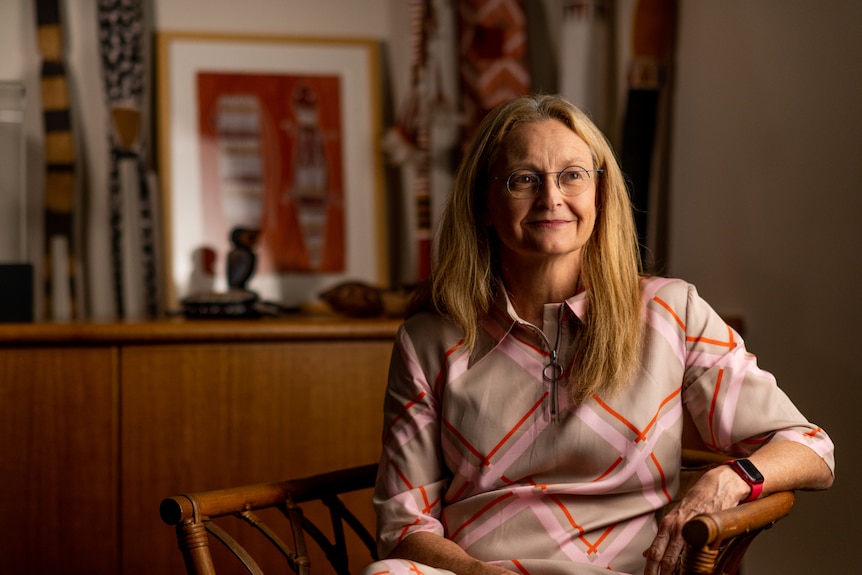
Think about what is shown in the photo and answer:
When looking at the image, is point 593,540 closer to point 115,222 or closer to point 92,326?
point 92,326

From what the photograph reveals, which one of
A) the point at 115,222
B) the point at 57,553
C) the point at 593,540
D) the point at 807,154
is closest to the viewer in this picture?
the point at 593,540

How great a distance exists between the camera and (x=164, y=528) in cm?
249

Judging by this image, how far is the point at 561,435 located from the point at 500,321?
27 cm

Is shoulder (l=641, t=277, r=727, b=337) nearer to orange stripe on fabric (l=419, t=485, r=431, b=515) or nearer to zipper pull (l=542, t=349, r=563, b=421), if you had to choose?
zipper pull (l=542, t=349, r=563, b=421)

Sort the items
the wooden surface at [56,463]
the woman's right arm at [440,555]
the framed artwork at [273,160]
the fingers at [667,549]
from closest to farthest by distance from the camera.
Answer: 1. the fingers at [667,549]
2. the woman's right arm at [440,555]
3. the wooden surface at [56,463]
4. the framed artwork at [273,160]

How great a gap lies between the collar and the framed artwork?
1566 millimetres

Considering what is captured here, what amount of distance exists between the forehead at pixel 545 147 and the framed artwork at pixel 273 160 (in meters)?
1.63

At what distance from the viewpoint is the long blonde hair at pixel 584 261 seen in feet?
5.63

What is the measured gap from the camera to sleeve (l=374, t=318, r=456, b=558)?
1748 mm

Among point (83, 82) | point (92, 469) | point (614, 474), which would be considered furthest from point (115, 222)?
point (614, 474)

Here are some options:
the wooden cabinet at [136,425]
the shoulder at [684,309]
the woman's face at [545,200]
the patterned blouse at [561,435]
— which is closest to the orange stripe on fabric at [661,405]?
the patterned blouse at [561,435]


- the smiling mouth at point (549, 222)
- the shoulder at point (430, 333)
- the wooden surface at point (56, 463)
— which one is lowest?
the wooden surface at point (56, 463)

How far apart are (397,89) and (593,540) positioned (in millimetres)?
2195

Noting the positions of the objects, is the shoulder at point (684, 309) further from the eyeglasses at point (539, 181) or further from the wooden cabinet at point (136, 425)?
the wooden cabinet at point (136, 425)
